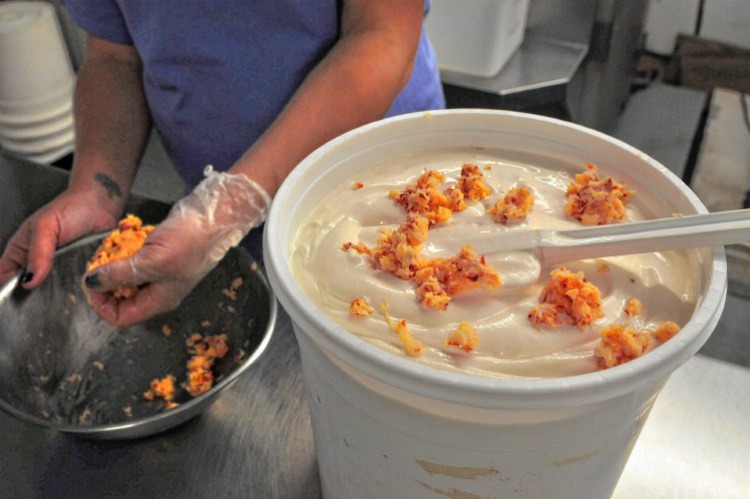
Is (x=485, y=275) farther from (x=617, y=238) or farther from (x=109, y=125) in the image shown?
(x=109, y=125)

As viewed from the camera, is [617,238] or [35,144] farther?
[35,144]

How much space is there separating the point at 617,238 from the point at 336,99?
0.46 metres

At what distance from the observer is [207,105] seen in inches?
42.3

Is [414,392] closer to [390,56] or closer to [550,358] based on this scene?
[550,358]

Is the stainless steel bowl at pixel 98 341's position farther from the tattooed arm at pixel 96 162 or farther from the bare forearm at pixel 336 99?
the bare forearm at pixel 336 99

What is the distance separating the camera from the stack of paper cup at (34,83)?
1841 mm

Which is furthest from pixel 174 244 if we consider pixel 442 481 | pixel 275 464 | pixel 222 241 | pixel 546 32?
pixel 546 32

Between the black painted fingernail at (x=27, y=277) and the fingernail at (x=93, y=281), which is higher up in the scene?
the fingernail at (x=93, y=281)

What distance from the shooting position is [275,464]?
77 cm

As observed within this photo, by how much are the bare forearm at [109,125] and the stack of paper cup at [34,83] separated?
0.78 metres

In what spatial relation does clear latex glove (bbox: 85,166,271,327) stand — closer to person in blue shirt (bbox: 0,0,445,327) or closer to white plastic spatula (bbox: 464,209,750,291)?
person in blue shirt (bbox: 0,0,445,327)

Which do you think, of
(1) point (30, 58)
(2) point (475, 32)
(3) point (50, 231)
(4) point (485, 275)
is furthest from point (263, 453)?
(1) point (30, 58)

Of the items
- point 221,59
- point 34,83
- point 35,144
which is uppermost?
point 221,59

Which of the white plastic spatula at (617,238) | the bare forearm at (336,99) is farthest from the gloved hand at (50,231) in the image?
the white plastic spatula at (617,238)
